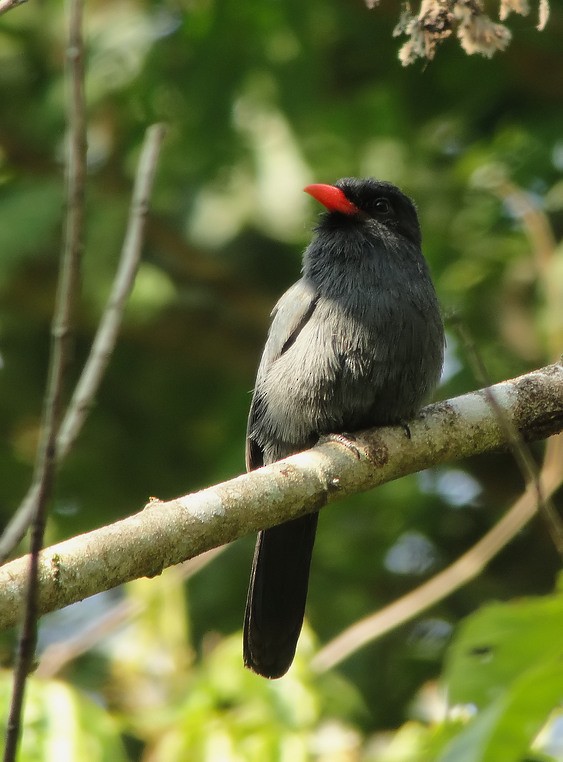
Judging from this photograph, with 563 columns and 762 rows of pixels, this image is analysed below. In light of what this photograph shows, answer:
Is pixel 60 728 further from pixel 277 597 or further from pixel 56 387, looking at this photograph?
pixel 56 387

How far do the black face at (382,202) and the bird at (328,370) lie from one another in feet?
0.53

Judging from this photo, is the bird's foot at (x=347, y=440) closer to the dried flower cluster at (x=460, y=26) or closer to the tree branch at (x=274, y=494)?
the tree branch at (x=274, y=494)

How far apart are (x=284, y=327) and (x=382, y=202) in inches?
32.0

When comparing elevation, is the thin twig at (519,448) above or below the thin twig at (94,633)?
below

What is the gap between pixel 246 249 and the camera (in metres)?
7.18

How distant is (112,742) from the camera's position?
361 centimetres

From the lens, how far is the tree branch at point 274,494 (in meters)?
2.77

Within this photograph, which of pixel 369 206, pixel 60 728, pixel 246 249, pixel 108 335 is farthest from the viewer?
pixel 246 249

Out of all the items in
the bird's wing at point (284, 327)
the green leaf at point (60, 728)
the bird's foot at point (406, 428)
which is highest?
the bird's wing at point (284, 327)

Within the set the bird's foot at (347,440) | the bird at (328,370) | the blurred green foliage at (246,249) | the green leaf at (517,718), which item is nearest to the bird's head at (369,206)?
the bird at (328,370)

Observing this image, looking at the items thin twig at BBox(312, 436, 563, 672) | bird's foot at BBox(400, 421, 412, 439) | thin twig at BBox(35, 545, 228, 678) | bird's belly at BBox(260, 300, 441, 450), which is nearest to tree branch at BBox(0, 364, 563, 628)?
bird's foot at BBox(400, 421, 412, 439)

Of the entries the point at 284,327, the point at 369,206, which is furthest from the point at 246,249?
the point at 284,327

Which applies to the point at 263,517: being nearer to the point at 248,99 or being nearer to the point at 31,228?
the point at 31,228

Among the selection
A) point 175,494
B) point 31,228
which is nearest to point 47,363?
point 175,494
